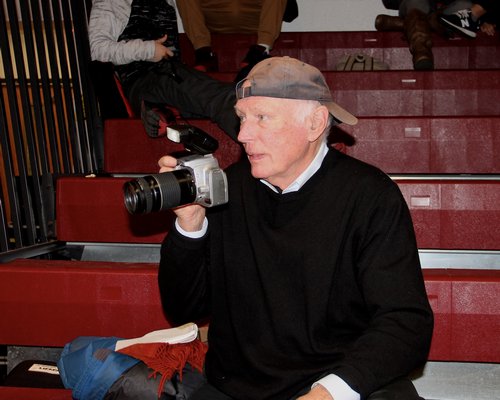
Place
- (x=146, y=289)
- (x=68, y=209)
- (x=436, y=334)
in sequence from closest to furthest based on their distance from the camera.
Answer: (x=436, y=334)
(x=146, y=289)
(x=68, y=209)

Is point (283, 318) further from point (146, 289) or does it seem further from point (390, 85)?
point (390, 85)

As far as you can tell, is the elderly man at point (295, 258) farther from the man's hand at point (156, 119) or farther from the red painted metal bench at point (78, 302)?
the man's hand at point (156, 119)

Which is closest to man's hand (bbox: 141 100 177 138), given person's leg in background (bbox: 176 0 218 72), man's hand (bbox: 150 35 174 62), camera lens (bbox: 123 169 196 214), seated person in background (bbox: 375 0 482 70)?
man's hand (bbox: 150 35 174 62)

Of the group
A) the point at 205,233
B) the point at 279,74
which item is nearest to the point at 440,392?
the point at 205,233

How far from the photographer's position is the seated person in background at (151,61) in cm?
235

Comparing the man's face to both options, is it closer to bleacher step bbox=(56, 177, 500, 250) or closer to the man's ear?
the man's ear

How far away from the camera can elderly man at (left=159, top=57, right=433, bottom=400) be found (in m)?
1.17

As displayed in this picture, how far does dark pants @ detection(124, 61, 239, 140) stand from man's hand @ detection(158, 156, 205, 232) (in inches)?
35.5

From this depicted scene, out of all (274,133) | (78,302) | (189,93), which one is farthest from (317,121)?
(189,93)

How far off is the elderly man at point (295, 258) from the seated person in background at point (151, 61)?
98 cm

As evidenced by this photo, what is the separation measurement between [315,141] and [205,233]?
0.29 metres

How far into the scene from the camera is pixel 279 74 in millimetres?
1228

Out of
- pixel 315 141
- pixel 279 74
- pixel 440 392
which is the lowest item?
pixel 440 392

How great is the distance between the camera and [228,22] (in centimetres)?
349
